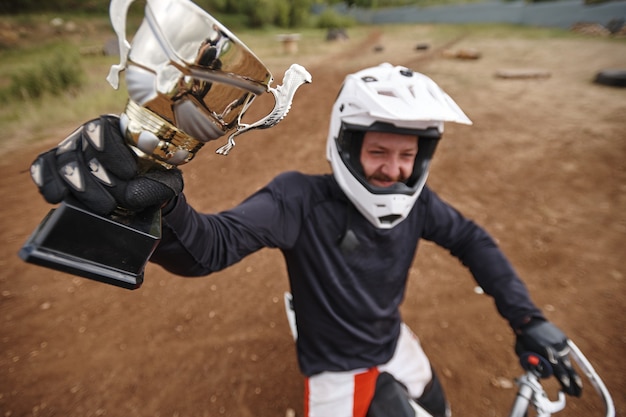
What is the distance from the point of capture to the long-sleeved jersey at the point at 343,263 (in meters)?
1.75

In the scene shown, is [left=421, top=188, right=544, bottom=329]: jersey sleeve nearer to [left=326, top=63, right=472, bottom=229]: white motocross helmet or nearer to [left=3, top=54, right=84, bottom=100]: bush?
[left=326, top=63, right=472, bottom=229]: white motocross helmet

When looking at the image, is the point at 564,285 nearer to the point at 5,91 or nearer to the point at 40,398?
the point at 40,398

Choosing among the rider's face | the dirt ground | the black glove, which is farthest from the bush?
the black glove

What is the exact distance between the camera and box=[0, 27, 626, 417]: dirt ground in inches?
106

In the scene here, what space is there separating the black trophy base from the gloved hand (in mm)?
37

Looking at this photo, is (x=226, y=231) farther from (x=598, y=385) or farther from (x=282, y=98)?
(x=598, y=385)

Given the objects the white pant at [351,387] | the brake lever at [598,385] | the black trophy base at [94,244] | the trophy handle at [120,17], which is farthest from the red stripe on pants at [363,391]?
the trophy handle at [120,17]

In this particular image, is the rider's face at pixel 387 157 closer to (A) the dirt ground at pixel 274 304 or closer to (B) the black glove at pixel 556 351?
(B) the black glove at pixel 556 351

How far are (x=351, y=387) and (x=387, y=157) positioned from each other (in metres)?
1.17

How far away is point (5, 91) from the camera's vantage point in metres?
8.66

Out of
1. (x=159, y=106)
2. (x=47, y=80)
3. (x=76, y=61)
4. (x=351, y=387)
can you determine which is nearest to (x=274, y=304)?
(x=351, y=387)

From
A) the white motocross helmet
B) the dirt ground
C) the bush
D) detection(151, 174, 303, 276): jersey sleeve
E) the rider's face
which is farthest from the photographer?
the bush

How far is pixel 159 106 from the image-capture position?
841 millimetres

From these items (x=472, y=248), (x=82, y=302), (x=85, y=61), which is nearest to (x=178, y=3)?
(x=472, y=248)
